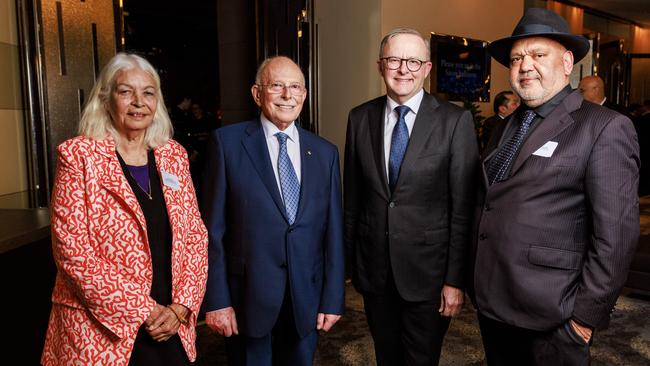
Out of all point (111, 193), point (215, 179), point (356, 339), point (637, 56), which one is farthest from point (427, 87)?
point (637, 56)

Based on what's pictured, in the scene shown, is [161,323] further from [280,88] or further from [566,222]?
[566,222]

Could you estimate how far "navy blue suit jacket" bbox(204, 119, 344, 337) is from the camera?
1.92m

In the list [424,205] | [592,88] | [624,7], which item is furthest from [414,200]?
[624,7]

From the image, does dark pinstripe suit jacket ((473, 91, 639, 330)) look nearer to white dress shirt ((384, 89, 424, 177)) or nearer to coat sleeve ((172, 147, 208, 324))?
white dress shirt ((384, 89, 424, 177))

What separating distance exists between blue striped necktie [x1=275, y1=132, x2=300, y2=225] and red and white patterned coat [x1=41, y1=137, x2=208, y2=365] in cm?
44

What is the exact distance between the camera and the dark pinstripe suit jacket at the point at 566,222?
1.60 meters

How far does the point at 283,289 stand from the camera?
1946mm

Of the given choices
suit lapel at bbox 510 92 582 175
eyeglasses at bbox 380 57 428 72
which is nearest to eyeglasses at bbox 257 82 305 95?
eyeglasses at bbox 380 57 428 72

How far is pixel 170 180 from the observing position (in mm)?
1758

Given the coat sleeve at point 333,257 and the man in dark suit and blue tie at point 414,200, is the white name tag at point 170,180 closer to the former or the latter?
the coat sleeve at point 333,257

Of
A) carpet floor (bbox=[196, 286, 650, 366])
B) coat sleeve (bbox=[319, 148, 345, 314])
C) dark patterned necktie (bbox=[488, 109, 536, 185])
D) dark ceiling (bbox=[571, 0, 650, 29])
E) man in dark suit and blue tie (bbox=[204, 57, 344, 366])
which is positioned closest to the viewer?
dark patterned necktie (bbox=[488, 109, 536, 185])

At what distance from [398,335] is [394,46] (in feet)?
3.91

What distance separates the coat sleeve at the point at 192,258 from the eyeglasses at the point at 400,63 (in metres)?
0.86

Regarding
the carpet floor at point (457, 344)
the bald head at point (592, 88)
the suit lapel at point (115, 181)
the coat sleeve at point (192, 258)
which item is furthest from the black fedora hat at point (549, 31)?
the bald head at point (592, 88)
